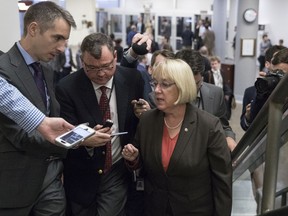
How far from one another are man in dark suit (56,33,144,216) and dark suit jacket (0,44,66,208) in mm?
366

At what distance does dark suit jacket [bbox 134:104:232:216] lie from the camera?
7.54 ft

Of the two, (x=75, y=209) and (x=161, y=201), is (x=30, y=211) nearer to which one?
(x=75, y=209)

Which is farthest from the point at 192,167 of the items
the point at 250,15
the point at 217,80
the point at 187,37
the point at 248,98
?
the point at 187,37

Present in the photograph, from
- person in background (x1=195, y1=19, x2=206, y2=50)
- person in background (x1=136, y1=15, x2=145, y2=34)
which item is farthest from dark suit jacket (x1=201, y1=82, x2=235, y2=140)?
person in background (x1=136, y1=15, x2=145, y2=34)

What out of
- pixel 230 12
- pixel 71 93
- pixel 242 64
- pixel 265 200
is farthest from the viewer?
pixel 230 12

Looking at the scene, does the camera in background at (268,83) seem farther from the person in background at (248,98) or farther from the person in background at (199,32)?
the person in background at (199,32)

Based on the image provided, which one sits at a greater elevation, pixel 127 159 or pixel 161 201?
pixel 127 159

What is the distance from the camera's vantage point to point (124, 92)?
268cm

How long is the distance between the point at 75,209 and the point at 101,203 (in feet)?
0.56

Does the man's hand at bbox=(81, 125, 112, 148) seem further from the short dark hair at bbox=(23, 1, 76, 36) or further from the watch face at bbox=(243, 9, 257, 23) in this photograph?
the watch face at bbox=(243, 9, 257, 23)

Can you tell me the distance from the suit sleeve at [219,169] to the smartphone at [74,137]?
682 mm

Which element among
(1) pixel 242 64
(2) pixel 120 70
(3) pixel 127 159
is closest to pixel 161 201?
(3) pixel 127 159

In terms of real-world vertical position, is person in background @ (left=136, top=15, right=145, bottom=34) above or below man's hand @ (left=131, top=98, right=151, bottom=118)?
above

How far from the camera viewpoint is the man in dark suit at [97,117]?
254cm
